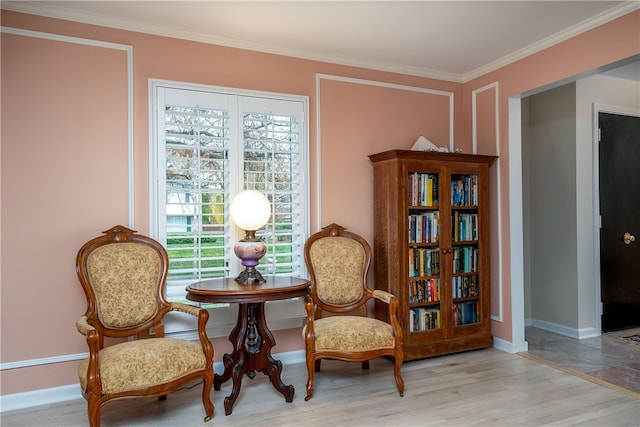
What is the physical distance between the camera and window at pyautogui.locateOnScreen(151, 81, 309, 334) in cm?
303

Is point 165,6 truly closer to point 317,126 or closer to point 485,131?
point 317,126

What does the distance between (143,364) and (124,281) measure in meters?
0.63

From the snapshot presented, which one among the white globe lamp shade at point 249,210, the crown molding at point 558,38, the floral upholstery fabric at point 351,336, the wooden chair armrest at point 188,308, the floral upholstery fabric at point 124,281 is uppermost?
the crown molding at point 558,38

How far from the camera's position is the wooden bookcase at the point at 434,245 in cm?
341

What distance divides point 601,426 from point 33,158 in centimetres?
369

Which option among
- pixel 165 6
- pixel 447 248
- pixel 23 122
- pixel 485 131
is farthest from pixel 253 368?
pixel 485 131

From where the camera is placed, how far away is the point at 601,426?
2338 mm

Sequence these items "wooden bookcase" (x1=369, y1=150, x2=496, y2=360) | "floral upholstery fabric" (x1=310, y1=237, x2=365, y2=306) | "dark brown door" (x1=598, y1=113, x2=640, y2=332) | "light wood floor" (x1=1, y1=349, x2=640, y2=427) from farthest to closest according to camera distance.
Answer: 1. "dark brown door" (x1=598, y1=113, x2=640, y2=332)
2. "wooden bookcase" (x1=369, y1=150, x2=496, y2=360)
3. "floral upholstery fabric" (x1=310, y1=237, x2=365, y2=306)
4. "light wood floor" (x1=1, y1=349, x2=640, y2=427)

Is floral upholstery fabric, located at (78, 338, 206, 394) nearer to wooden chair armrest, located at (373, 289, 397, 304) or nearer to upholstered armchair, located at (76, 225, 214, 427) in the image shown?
upholstered armchair, located at (76, 225, 214, 427)

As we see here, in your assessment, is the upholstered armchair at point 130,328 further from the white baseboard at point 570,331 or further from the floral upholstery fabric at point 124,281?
the white baseboard at point 570,331

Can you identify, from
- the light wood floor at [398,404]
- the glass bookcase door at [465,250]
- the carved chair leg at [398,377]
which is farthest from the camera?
the glass bookcase door at [465,250]

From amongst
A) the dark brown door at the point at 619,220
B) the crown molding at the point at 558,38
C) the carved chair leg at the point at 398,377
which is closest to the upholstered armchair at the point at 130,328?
the carved chair leg at the point at 398,377

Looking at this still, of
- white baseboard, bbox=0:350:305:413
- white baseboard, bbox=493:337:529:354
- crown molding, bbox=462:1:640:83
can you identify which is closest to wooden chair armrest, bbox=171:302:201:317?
white baseboard, bbox=0:350:305:413

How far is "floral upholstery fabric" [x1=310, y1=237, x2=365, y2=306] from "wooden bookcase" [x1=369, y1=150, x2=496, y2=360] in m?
0.30
